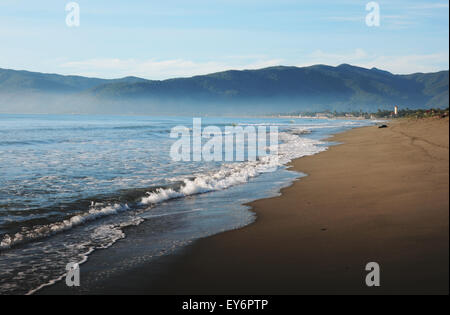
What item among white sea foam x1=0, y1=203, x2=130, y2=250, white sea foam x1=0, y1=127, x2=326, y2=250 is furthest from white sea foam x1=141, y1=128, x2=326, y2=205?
white sea foam x1=0, y1=203, x2=130, y2=250

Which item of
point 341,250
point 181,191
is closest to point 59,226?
point 181,191

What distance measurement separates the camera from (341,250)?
17.1 ft

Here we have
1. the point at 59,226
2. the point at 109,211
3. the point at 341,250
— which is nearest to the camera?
the point at 341,250

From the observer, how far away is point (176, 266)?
5730mm

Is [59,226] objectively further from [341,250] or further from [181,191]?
[341,250]

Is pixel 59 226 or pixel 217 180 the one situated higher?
pixel 217 180

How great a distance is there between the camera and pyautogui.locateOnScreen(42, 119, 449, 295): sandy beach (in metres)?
3.54

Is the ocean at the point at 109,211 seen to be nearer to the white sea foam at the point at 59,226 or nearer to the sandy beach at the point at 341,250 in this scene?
the white sea foam at the point at 59,226

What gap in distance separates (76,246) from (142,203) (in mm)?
3818

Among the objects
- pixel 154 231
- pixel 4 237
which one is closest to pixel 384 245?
pixel 154 231

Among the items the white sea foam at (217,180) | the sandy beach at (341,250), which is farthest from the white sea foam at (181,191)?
the sandy beach at (341,250)

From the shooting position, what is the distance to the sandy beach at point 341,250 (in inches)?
139

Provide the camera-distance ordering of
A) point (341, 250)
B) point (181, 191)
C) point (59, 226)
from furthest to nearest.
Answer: point (181, 191)
point (59, 226)
point (341, 250)
